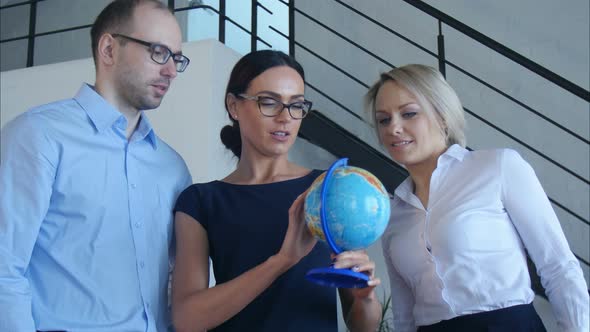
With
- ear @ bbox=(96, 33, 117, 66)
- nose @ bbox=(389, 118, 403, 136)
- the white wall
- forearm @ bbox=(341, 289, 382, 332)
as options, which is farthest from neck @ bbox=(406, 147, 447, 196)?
the white wall

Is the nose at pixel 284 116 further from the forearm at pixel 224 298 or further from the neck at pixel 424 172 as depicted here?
the neck at pixel 424 172

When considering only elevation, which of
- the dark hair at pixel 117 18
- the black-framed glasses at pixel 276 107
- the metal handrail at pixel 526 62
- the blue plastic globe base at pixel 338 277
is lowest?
the blue plastic globe base at pixel 338 277

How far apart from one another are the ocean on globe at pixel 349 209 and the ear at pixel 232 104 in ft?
1.45

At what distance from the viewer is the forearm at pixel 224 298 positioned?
4.42 feet

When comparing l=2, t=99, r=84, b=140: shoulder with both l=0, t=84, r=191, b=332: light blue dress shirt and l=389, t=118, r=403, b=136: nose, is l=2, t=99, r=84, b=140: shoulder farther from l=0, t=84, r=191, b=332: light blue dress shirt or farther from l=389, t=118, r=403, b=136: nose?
l=389, t=118, r=403, b=136: nose

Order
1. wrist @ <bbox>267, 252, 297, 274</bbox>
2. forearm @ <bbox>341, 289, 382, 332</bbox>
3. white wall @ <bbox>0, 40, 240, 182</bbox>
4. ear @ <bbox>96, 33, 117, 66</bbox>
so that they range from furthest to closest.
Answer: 1. white wall @ <bbox>0, 40, 240, 182</bbox>
2. ear @ <bbox>96, 33, 117, 66</bbox>
3. forearm @ <bbox>341, 289, 382, 332</bbox>
4. wrist @ <bbox>267, 252, 297, 274</bbox>

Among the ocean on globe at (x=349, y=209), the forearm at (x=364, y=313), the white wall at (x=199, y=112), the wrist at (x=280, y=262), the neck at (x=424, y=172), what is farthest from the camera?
the white wall at (x=199, y=112)

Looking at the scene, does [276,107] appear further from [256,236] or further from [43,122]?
[43,122]

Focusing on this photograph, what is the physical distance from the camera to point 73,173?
149 centimetres

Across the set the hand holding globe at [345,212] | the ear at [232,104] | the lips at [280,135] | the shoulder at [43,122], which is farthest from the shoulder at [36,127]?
the hand holding globe at [345,212]

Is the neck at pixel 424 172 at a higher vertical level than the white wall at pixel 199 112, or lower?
lower

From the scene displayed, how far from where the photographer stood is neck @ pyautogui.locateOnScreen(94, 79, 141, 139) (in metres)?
1.69

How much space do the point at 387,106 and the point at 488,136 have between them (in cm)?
243

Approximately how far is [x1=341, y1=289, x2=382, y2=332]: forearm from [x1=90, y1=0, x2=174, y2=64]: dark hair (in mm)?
932
